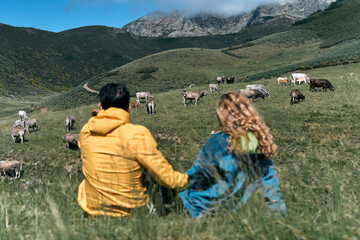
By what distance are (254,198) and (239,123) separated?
104cm

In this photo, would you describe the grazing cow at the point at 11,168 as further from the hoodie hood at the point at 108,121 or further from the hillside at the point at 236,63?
the hillside at the point at 236,63

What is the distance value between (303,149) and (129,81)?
1825 inches

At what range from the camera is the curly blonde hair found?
3160mm

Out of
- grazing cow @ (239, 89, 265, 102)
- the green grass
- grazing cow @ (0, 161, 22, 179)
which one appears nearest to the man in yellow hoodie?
grazing cow @ (0, 161, 22, 179)

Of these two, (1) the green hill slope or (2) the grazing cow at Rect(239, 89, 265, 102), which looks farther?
(1) the green hill slope

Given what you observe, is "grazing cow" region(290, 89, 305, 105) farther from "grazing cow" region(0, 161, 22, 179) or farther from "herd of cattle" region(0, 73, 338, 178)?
"grazing cow" region(0, 161, 22, 179)

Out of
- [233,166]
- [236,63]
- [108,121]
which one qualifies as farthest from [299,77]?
[236,63]

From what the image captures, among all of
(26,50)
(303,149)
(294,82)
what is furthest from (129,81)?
(26,50)

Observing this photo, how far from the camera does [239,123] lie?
331cm

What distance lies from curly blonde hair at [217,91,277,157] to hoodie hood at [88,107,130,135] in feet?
4.37

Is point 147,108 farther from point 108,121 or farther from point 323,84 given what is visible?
point 108,121

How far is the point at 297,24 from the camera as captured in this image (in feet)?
335

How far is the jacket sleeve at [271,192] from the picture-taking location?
281cm

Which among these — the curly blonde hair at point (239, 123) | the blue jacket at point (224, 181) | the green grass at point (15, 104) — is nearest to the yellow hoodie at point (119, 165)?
the blue jacket at point (224, 181)
